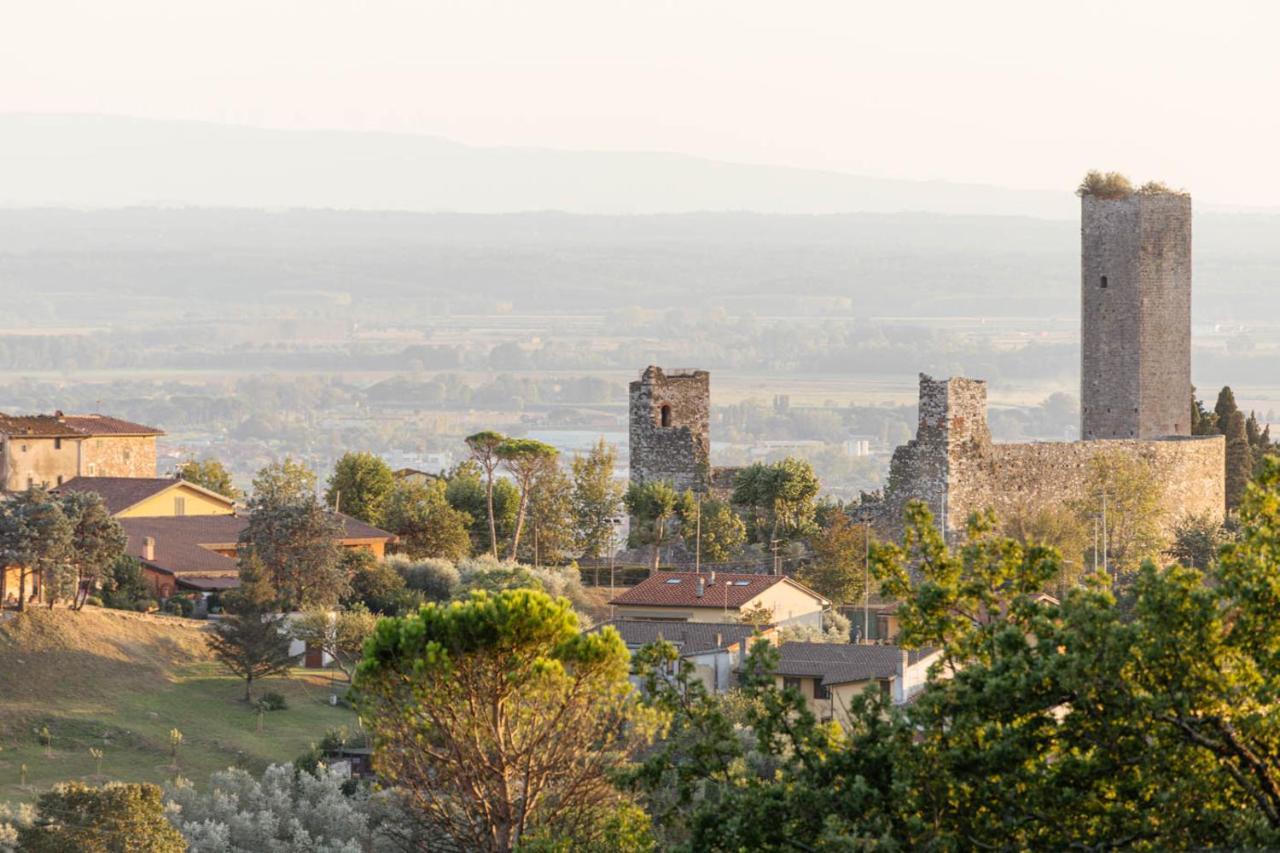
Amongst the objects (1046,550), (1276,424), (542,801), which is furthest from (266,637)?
(1276,424)

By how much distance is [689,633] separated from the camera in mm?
42250

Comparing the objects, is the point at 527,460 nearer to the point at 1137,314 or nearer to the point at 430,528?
the point at 430,528

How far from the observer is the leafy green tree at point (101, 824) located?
1116 inches

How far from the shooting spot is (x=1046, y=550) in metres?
16.0

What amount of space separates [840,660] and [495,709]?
19244mm

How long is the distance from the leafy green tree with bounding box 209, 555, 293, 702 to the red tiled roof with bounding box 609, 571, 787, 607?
6769 mm

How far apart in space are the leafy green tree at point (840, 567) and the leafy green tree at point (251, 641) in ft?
39.7

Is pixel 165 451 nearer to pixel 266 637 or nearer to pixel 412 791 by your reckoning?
pixel 266 637

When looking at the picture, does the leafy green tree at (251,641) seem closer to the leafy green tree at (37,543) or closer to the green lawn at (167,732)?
the green lawn at (167,732)

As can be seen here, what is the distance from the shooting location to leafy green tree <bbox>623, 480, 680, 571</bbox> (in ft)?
169

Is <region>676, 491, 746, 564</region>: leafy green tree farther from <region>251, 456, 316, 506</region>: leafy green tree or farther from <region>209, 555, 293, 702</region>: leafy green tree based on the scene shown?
<region>209, 555, 293, 702</region>: leafy green tree

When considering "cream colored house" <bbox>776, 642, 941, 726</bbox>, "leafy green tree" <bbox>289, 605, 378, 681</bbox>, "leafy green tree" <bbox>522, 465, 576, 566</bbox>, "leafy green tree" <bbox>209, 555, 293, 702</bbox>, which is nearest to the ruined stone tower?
"leafy green tree" <bbox>522, 465, 576, 566</bbox>

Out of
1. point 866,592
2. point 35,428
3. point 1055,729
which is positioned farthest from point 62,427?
point 1055,729

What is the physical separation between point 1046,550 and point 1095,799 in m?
1.75
